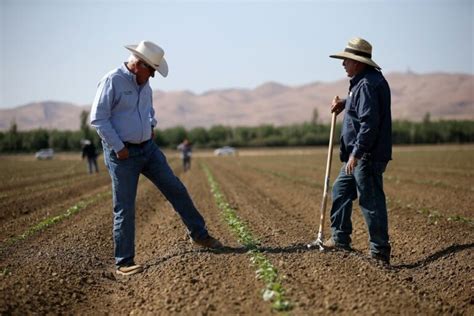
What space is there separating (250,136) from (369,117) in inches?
3730

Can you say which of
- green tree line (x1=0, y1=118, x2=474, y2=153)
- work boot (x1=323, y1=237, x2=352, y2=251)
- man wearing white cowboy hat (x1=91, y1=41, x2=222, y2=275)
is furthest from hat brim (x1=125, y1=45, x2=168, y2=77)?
green tree line (x1=0, y1=118, x2=474, y2=153)

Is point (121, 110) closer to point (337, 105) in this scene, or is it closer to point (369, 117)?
point (337, 105)

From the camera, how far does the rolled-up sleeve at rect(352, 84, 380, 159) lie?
5715 mm

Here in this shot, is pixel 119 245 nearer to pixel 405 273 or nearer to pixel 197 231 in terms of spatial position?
pixel 197 231

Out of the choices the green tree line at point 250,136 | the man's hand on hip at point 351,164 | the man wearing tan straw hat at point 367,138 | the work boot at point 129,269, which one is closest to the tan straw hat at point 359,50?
the man wearing tan straw hat at point 367,138

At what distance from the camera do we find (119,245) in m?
5.77

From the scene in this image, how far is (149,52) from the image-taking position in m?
5.54

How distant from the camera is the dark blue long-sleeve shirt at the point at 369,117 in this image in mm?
5727

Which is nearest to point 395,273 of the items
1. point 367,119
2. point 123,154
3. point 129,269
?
point 367,119

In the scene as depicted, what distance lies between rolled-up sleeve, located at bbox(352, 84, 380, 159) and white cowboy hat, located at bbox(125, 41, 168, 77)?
2.24 m

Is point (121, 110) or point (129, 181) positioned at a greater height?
point (121, 110)

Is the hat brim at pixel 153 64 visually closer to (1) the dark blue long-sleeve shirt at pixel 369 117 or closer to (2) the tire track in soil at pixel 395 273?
(1) the dark blue long-sleeve shirt at pixel 369 117

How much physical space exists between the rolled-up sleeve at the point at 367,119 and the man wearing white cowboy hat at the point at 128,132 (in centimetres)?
217

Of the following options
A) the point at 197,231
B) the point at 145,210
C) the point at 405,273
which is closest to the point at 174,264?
the point at 197,231
